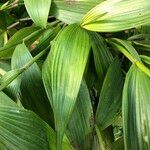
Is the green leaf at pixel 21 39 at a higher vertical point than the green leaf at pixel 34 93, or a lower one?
higher

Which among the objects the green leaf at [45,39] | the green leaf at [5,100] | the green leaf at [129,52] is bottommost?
the green leaf at [5,100]

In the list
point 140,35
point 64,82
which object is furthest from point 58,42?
point 140,35

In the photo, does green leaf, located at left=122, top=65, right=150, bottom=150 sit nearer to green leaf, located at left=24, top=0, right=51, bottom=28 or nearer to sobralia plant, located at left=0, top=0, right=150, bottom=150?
sobralia plant, located at left=0, top=0, right=150, bottom=150

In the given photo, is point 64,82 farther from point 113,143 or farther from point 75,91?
point 113,143

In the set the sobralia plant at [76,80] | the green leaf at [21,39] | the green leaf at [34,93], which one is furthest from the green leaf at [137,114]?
the green leaf at [21,39]

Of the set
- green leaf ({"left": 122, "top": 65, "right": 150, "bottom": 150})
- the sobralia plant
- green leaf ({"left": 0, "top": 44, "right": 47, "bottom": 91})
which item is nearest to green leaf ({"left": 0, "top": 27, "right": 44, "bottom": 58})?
the sobralia plant

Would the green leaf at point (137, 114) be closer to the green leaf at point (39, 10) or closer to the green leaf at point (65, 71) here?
the green leaf at point (65, 71)

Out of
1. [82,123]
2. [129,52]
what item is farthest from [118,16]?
[82,123]
